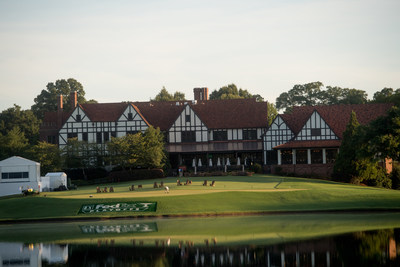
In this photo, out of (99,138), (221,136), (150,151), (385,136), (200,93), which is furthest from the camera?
(200,93)

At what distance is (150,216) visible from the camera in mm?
42906

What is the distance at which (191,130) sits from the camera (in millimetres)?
78812

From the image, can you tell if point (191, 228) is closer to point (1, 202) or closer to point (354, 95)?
point (1, 202)

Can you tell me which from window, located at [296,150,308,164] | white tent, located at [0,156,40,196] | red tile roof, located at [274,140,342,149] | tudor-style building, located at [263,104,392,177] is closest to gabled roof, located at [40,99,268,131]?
tudor-style building, located at [263,104,392,177]

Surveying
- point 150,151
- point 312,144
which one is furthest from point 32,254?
point 312,144

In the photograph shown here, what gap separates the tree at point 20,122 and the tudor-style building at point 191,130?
20.3 metres

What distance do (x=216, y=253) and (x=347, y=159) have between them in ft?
128

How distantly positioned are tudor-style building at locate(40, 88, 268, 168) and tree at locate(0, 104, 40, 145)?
20297 mm

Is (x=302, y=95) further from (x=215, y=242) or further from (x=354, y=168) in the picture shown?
(x=215, y=242)

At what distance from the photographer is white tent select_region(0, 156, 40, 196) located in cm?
5762

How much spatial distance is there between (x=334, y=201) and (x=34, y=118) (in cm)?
7066

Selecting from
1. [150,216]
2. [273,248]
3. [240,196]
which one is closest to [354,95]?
[240,196]

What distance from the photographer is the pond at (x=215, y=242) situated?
24.5 metres

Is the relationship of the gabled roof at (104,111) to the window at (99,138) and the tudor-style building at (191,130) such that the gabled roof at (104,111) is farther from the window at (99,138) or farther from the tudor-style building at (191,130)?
the window at (99,138)
